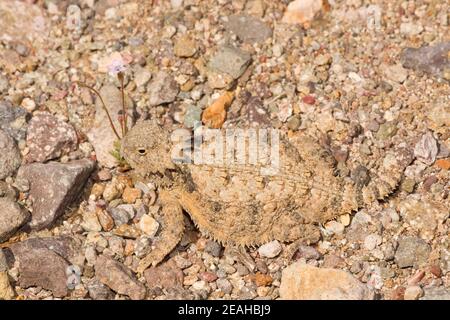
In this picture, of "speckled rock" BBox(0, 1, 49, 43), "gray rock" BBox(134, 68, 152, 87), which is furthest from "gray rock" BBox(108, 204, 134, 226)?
"speckled rock" BBox(0, 1, 49, 43)

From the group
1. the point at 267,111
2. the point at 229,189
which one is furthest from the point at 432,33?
the point at 229,189

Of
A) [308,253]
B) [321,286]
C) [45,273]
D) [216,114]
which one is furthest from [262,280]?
[45,273]

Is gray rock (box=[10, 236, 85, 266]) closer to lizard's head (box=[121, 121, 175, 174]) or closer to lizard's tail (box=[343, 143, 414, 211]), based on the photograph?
lizard's head (box=[121, 121, 175, 174])

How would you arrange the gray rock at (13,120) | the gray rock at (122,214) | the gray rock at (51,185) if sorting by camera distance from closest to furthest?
the gray rock at (51,185) → the gray rock at (122,214) → the gray rock at (13,120)

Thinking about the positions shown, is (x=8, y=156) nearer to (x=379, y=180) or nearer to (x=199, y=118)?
(x=199, y=118)

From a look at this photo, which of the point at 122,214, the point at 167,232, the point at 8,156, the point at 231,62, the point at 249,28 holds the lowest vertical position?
the point at 167,232

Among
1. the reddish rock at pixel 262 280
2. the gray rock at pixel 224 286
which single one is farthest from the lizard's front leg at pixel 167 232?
the reddish rock at pixel 262 280

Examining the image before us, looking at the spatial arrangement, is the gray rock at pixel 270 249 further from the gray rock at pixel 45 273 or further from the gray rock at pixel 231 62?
the gray rock at pixel 231 62
